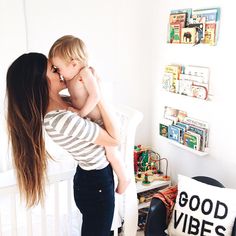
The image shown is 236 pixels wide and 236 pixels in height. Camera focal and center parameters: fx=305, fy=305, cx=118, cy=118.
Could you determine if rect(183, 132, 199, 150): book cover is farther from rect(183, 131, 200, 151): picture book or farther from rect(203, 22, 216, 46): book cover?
rect(203, 22, 216, 46): book cover

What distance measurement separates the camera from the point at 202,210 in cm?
178

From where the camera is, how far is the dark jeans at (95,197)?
138 centimetres

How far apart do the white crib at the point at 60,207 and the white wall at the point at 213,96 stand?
0.67m

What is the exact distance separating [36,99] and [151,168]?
169cm

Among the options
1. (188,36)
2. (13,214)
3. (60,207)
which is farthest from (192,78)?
(13,214)

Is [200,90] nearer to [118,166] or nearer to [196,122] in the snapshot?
[196,122]

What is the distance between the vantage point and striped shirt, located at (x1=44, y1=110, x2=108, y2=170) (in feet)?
3.86

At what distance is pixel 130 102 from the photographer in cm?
268

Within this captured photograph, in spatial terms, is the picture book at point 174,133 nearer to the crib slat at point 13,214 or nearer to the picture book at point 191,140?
the picture book at point 191,140

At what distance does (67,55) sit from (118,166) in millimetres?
574

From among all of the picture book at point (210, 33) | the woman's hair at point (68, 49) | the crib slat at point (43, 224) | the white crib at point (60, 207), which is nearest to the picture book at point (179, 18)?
the picture book at point (210, 33)

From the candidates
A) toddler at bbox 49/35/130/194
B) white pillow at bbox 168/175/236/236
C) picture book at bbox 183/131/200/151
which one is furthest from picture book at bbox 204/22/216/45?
toddler at bbox 49/35/130/194

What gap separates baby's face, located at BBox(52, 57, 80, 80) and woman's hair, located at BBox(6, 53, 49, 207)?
0.20 ft

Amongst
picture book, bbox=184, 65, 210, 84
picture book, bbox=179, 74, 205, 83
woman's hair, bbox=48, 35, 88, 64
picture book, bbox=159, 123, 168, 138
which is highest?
woman's hair, bbox=48, 35, 88, 64
